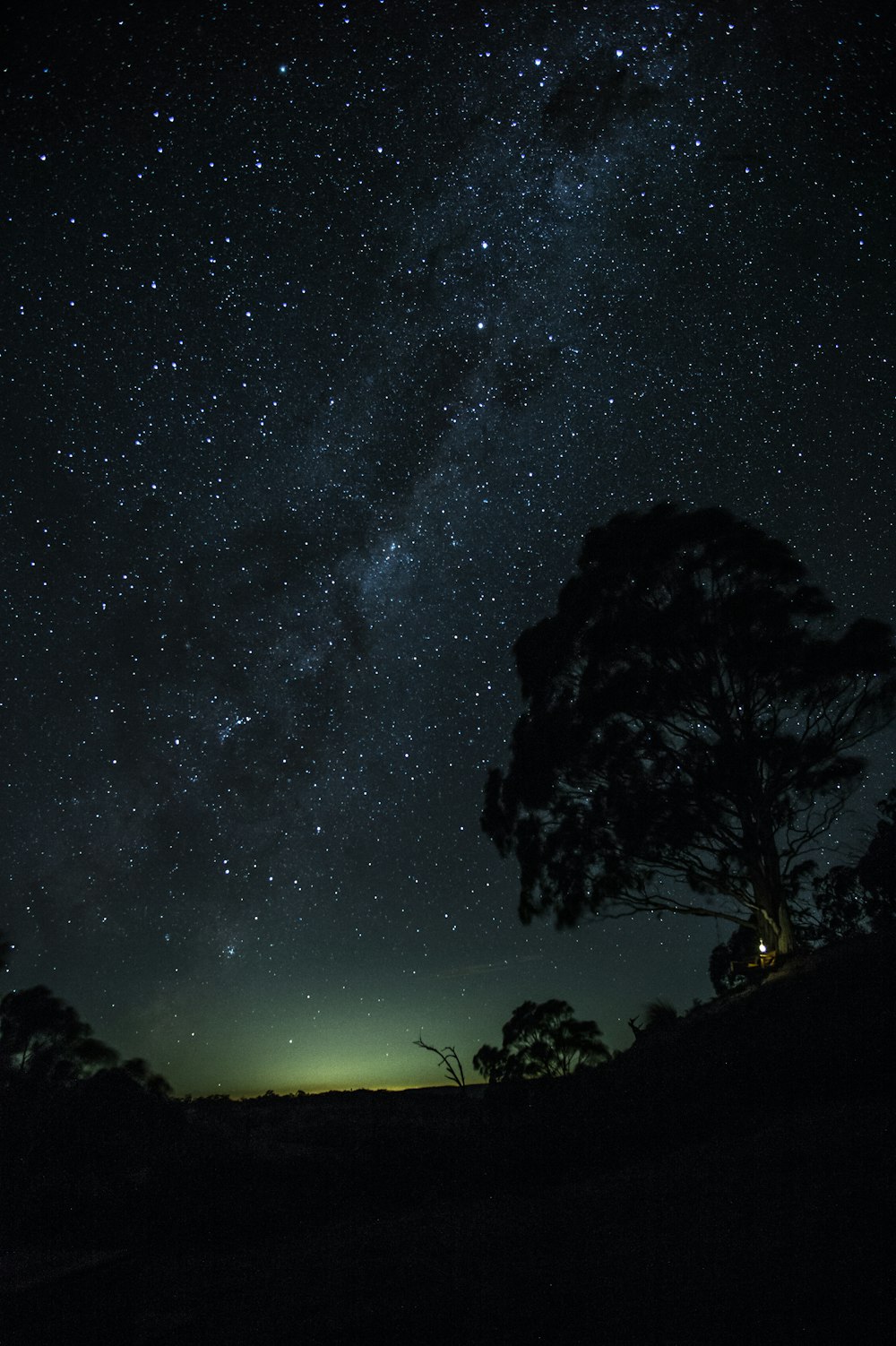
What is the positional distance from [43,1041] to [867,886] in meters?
35.0

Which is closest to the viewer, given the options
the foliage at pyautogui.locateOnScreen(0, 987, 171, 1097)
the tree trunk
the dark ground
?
the dark ground

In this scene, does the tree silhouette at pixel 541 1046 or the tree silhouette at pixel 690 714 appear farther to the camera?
the tree silhouette at pixel 541 1046

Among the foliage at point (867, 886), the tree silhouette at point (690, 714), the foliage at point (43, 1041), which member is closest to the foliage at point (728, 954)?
the foliage at point (867, 886)

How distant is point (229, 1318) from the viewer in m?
5.27

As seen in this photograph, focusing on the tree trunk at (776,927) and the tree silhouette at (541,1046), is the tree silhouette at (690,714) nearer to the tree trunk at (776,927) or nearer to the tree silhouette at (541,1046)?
the tree trunk at (776,927)

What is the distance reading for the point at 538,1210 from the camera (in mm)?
7105

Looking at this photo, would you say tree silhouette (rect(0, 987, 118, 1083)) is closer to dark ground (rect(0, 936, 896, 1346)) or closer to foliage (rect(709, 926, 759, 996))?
dark ground (rect(0, 936, 896, 1346))

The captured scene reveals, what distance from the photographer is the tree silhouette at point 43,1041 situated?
32188mm

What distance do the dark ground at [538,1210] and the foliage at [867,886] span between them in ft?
39.3

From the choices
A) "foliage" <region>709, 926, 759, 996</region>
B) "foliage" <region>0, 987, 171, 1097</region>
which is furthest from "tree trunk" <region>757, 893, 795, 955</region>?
"foliage" <region>0, 987, 171, 1097</region>

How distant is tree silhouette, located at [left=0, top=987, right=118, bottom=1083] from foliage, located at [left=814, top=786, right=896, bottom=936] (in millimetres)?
30563

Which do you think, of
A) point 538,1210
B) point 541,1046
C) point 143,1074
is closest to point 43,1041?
point 143,1074

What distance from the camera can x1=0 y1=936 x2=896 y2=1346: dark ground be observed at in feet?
13.3

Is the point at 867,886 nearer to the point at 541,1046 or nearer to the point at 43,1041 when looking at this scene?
the point at 541,1046
